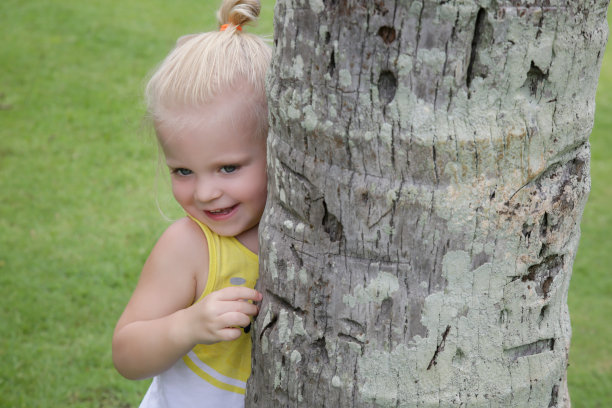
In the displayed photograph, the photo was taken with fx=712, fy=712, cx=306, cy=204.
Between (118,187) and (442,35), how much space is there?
516 centimetres

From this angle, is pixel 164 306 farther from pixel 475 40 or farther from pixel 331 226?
pixel 475 40

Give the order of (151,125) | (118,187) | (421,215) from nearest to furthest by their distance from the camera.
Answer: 1. (421,215)
2. (151,125)
3. (118,187)

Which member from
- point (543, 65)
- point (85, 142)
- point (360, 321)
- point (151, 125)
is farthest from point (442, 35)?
point (85, 142)

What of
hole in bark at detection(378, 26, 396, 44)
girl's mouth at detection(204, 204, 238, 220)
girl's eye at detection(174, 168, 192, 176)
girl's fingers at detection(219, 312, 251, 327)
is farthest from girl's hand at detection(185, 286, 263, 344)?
hole in bark at detection(378, 26, 396, 44)

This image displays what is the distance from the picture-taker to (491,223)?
5.34ft

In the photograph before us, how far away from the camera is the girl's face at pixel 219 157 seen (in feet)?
6.97

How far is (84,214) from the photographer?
588 cm

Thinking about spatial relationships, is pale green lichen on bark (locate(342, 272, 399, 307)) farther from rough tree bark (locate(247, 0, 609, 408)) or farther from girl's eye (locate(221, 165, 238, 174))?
girl's eye (locate(221, 165, 238, 174))

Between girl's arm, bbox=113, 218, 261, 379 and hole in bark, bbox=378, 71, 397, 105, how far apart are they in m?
0.87

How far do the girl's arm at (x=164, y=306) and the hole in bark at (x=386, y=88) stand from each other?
869mm

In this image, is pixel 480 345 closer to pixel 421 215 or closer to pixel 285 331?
pixel 421 215

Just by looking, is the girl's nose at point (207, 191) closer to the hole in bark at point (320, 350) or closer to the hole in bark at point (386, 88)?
the hole in bark at point (320, 350)

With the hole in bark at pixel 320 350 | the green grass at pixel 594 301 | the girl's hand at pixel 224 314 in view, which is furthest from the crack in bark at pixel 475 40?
the green grass at pixel 594 301

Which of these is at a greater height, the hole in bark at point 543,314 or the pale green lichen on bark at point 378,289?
the pale green lichen on bark at point 378,289
